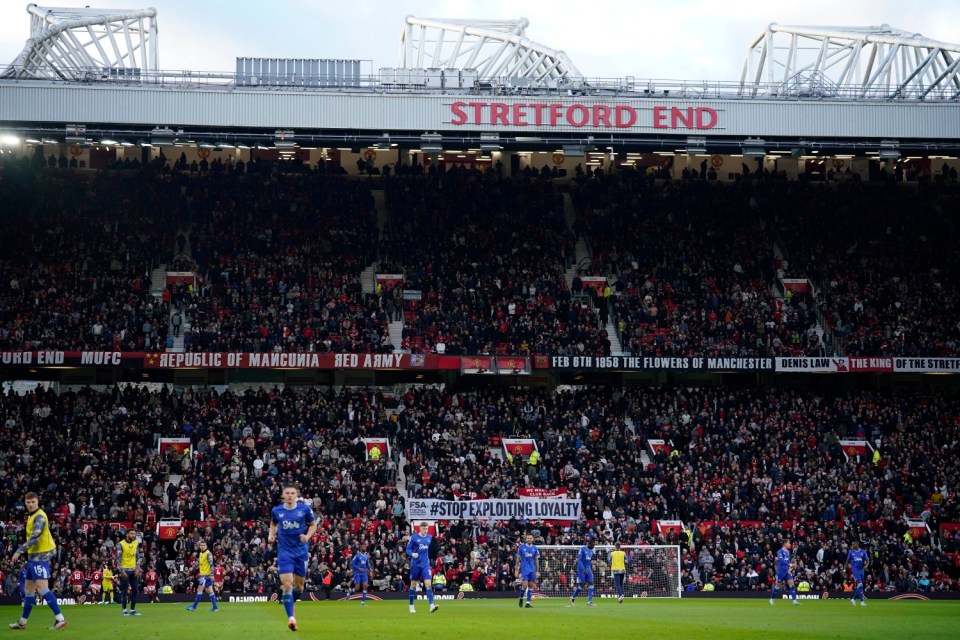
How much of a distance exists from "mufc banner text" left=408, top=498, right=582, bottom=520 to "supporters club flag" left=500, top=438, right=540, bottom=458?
4924mm

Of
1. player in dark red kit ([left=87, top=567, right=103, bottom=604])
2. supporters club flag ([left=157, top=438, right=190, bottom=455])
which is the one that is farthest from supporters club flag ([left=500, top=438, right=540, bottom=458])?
player in dark red kit ([left=87, top=567, right=103, bottom=604])

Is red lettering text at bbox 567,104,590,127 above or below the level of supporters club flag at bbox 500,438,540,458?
above

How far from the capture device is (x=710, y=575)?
43750mm

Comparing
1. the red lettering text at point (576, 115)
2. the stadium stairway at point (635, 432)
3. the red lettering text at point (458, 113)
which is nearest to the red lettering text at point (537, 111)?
the red lettering text at point (576, 115)

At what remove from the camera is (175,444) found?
4934 centimetres

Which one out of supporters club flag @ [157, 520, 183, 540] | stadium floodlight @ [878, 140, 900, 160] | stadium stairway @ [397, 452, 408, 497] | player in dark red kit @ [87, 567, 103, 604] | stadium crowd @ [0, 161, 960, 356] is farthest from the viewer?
stadium crowd @ [0, 161, 960, 356]

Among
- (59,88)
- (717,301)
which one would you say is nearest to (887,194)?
(717,301)

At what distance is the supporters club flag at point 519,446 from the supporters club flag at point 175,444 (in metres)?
13.5

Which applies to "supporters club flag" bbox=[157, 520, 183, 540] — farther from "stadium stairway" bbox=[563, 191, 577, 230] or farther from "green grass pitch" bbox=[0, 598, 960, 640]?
"stadium stairway" bbox=[563, 191, 577, 230]

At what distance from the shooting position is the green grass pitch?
2158 centimetres

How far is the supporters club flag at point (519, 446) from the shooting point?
1997 inches

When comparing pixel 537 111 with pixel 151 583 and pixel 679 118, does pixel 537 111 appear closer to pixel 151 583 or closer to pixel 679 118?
pixel 679 118

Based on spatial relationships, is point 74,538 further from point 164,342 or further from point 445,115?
point 445,115

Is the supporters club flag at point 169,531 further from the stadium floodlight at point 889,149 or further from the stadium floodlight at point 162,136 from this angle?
the stadium floodlight at point 889,149
